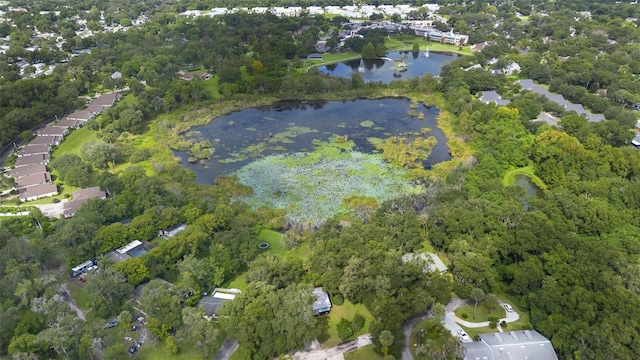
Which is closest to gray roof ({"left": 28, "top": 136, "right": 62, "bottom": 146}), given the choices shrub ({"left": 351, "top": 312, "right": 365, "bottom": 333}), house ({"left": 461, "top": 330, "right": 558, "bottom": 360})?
shrub ({"left": 351, "top": 312, "right": 365, "bottom": 333})

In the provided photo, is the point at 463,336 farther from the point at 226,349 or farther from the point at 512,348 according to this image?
the point at 226,349

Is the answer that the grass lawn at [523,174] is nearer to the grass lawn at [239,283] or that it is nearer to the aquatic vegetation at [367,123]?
the aquatic vegetation at [367,123]

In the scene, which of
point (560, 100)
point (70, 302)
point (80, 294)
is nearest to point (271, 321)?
point (80, 294)

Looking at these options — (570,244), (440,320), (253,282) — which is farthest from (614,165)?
(253,282)

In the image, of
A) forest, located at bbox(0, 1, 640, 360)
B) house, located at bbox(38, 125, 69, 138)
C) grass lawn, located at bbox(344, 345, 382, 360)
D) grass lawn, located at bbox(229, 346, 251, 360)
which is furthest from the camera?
house, located at bbox(38, 125, 69, 138)

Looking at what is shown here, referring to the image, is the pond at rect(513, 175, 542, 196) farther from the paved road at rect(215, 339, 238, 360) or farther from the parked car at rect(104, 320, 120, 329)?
the parked car at rect(104, 320, 120, 329)

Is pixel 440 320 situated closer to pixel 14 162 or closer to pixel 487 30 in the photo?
pixel 14 162
